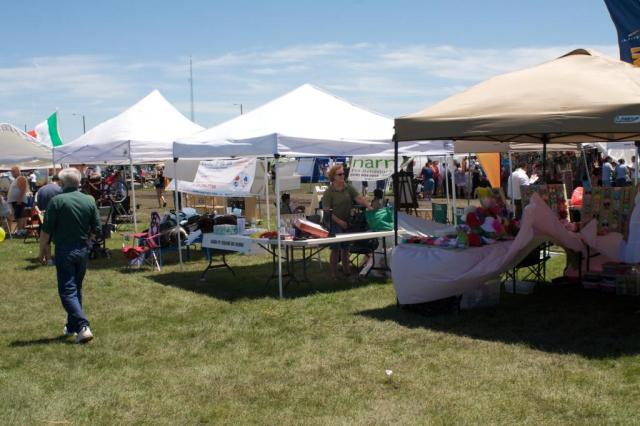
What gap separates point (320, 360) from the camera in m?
5.94

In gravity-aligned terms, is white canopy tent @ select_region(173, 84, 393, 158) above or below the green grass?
above

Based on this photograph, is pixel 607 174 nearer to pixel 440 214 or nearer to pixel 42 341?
pixel 440 214

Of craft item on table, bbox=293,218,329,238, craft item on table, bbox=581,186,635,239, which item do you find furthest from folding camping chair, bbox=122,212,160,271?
craft item on table, bbox=581,186,635,239

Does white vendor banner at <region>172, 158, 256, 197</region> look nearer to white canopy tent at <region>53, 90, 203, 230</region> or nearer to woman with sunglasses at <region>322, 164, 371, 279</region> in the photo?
white canopy tent at <region>53, 90, 203, 230</region>

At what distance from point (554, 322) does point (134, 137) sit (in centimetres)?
809

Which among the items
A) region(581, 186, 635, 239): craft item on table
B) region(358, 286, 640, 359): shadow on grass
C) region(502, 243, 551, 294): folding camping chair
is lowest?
region(358, 286, 640, 359): shadow on grass

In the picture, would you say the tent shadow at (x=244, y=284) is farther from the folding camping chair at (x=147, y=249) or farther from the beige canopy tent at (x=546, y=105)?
the beige canopy tent at (x=546, y=105)

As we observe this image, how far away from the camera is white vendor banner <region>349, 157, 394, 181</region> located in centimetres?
1415

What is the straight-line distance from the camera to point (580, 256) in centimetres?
830

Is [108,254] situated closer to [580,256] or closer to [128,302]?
[128,302]

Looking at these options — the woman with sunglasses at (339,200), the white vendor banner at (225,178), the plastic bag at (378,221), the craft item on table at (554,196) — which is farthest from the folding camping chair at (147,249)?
the craft item on table at (554,196)

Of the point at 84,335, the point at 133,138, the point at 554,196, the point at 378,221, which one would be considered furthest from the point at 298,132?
the point at 133,138

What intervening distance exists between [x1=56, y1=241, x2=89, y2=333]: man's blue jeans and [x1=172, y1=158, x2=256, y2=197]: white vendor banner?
4538 millimetres

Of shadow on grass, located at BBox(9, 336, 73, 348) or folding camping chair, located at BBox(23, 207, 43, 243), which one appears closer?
shadow on grass, located at BBox(9, 336, 73, 348)
